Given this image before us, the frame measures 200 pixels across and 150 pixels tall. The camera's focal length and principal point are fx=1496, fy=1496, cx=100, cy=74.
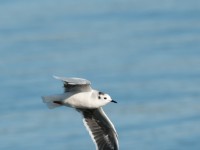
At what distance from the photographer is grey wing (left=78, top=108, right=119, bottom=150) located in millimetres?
20188

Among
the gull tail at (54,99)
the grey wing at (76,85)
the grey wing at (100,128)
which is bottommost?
the grey wing at (100,128)

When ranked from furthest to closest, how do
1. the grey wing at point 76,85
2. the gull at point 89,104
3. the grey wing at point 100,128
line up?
the grey wing at point 100,128, the gull at point 89,104, the grey wing at point 76,85

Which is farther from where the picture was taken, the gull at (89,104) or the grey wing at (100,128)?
the grey wing at (100,128)

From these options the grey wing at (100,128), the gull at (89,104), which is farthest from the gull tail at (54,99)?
the grey wing at (100,128)

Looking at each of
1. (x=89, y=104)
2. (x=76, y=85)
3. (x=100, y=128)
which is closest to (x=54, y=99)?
(x=76, y=85)

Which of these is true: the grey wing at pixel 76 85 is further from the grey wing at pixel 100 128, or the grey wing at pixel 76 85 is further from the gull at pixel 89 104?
the grey wing at pixel 100 128

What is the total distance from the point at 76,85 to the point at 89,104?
317 millimetres

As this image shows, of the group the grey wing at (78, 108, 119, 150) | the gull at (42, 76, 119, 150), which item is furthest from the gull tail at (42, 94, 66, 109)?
the grey wing at (78, 108, 119, 150)

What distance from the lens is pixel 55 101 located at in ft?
63.6

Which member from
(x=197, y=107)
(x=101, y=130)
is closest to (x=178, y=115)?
(x=197, y=107)

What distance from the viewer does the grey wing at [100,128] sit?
20188mm

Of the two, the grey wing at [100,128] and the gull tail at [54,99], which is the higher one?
the gull tail at [54,99]

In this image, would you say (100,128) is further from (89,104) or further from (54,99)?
(54,99)

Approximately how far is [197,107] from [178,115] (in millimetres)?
443
